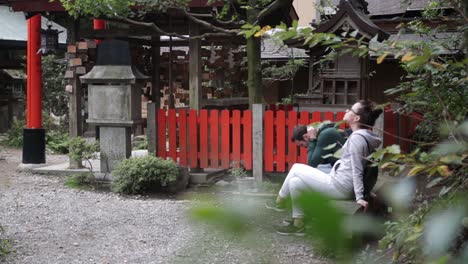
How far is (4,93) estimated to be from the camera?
54.4ft

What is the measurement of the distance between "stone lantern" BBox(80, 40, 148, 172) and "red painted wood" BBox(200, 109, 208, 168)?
3.12ft

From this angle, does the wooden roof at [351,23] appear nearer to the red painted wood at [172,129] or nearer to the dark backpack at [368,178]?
the dark backpack at [368,178]

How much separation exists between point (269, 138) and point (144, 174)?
1.69m

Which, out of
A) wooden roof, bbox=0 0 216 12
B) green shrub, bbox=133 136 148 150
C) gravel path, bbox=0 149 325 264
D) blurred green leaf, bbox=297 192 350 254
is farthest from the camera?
green shrub, bbox=133 136 148 150

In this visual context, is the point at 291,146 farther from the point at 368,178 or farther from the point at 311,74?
the point at 368,178

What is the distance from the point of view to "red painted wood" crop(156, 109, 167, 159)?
8656 mm

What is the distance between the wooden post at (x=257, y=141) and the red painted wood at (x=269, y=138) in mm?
84

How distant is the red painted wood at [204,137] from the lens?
27.7 feet

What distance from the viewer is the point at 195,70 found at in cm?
875

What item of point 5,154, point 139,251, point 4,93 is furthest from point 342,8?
point 4,93

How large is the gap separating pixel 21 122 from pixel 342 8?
9948mm

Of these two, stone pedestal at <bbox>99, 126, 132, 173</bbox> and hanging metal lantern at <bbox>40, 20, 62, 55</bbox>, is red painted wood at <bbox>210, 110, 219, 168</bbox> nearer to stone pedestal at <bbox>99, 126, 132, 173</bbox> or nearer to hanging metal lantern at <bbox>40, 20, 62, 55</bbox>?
stone pedestal at <bbox>99, 126, 132, 173</bbox>

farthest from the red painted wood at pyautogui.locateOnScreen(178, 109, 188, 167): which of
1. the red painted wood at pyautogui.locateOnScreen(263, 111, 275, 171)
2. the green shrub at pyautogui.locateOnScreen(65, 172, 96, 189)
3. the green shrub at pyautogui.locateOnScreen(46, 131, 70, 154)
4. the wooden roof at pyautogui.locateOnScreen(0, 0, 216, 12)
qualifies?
the green shrub at pyautogui.locateOnScreen(46, 131, 70, 154)

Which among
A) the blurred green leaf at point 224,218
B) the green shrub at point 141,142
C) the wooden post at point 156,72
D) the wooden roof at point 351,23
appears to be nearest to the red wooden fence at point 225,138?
the wooden roof at point 351,23
